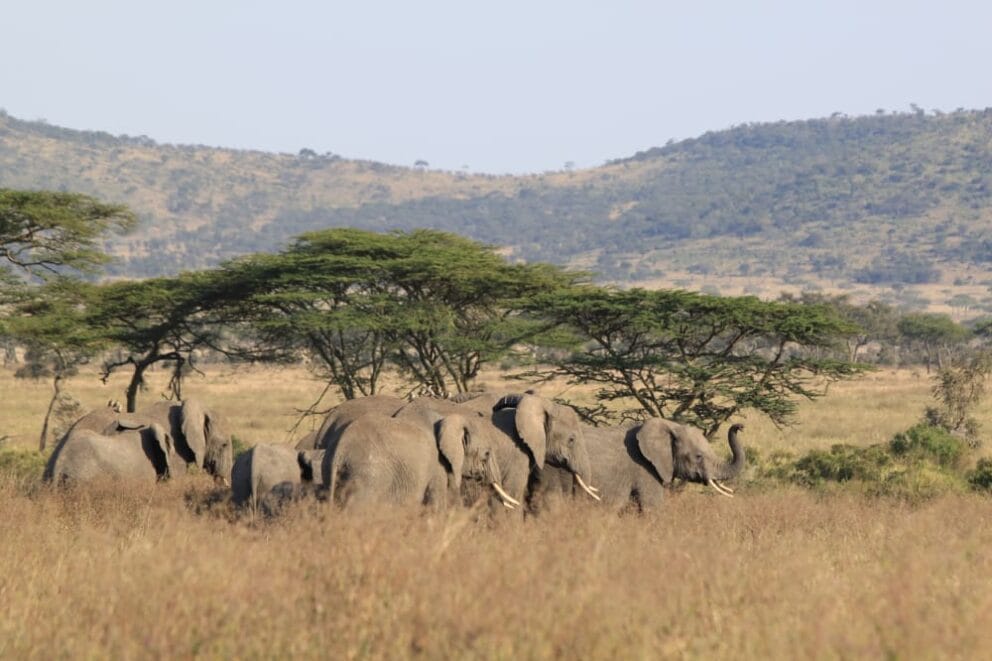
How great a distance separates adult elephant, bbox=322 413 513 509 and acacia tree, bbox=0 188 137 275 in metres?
18.2

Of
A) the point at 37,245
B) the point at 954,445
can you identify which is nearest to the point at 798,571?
the point at 954,445

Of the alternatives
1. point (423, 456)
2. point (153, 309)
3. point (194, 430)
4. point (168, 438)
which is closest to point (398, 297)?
point (153, 309)

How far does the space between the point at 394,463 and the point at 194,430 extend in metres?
6.46

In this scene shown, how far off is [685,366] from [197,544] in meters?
16.1

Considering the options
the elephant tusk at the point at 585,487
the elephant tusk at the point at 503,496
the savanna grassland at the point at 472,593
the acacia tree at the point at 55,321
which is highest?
the savanna grassland at the point at 472,593

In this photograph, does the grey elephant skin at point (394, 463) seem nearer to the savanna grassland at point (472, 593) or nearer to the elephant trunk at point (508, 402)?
the savanna grassland at point (472, 593)

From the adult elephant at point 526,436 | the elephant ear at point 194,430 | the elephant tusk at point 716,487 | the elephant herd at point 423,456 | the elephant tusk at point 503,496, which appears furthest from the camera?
the elephant ear at point 194,430

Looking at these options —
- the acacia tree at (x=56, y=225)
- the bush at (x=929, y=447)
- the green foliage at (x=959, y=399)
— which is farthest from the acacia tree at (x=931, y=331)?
the acacia tree at (x=56, y=225)

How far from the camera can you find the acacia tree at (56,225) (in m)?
28.0

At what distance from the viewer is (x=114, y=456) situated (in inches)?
627

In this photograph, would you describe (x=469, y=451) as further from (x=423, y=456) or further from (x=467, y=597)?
(x=467, y=597)

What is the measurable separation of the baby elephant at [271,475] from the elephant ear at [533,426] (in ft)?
7.66

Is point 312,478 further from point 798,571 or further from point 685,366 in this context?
point 685,366

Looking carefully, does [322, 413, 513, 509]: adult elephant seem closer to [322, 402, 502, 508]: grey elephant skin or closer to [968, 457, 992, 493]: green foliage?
[322, 402, 502, 508]: grey elephant skin
